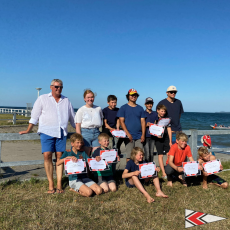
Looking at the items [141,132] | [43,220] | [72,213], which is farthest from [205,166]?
[43,220]

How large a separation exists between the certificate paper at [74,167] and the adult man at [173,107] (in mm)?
2294

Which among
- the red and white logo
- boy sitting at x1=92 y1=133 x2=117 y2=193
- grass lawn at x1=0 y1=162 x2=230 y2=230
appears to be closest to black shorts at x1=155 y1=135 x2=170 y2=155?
grass lawn at x1=0 y1=162 x2=230 y2=230

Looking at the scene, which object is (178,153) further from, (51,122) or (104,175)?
(51,122)

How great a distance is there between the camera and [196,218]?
334cm

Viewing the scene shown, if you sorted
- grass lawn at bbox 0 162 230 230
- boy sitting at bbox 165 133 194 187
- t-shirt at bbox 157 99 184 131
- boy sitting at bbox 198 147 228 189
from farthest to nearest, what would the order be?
t-shirt at bbox 157 99 184 131 → boy sitting at bbox 198 147 228 189 → boy sitting at bbox 165 133 194 187 → grass lawn at bbox 0 162 230 230

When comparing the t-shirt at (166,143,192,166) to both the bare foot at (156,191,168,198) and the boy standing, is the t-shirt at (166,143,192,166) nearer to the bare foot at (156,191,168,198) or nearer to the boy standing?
the boy standing

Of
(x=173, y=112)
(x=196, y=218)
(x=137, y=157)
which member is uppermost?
(x=173, y=112)

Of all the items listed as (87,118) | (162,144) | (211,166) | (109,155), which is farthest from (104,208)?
(211,166)

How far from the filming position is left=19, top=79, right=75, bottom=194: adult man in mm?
4074

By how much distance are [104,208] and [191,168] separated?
1925 millimetres

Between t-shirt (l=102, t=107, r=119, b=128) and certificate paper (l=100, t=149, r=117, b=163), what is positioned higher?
t-shirt (l=102, t=107, r=119, b=128)

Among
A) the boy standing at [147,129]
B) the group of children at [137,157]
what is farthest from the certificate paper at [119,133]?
the boy standing at [147,129]

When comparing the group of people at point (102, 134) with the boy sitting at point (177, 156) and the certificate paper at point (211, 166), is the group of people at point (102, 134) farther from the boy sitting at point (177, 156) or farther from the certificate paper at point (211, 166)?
the certificate paper at point (211, 166)

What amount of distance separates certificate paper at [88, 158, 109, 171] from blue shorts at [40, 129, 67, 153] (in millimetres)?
564
